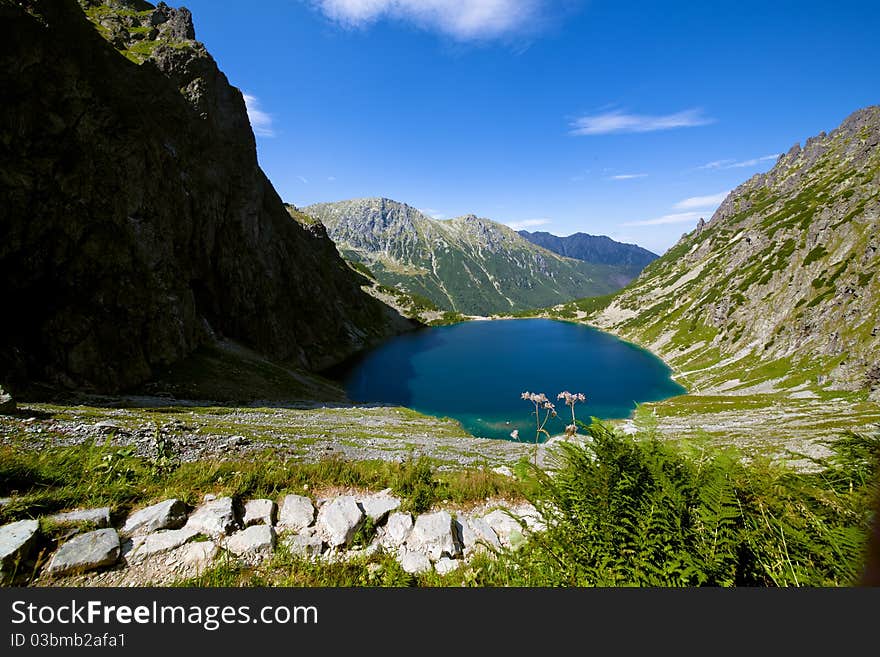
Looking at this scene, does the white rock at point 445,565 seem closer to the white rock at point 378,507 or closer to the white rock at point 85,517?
the white rock at point 378,507

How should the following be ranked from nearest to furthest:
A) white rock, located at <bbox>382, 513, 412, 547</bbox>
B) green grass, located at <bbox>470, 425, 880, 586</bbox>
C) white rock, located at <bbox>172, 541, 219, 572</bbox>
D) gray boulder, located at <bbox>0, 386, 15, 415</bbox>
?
green grass, located at <bbox>470, 425, 880, 586</bbox> < white rock, located at <bbox>172, 541, 219, 572</bbox> < white rock, located at <bbox>382, 513, 412, 547</bbox> < gray boulder, located at <bbox>0, 386, 15, 415</bbox>

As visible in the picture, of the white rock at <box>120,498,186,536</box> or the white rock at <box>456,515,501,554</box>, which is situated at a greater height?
the white rock at <box>120,498,186,536</box>

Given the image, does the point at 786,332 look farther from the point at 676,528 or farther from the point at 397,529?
the point at 397,529

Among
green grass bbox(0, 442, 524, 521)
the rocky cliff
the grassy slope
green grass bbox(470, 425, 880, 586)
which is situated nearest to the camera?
green grass bbox(470, 425, 880, 586)

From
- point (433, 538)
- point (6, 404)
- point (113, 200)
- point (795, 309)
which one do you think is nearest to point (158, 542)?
point (433, 538)

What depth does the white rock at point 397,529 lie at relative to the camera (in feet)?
20.7

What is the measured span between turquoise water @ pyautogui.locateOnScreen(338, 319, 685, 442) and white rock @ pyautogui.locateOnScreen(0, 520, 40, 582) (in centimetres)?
3792

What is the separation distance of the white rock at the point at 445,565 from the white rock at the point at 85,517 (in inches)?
201

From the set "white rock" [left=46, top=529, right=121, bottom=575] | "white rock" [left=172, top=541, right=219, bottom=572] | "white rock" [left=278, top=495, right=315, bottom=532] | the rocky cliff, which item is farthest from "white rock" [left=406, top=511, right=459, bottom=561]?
the rocky cliff

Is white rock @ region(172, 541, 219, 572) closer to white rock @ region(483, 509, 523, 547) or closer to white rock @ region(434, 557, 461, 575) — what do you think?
white rock @ region(434, 557, 461, 575)

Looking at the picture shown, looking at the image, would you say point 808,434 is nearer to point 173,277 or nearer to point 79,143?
point 173,277

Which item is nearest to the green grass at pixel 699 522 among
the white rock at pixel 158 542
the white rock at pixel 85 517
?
the white rock at pixel 158 542

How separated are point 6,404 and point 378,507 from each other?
1725cm

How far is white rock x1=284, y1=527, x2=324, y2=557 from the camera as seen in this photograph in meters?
5.54
